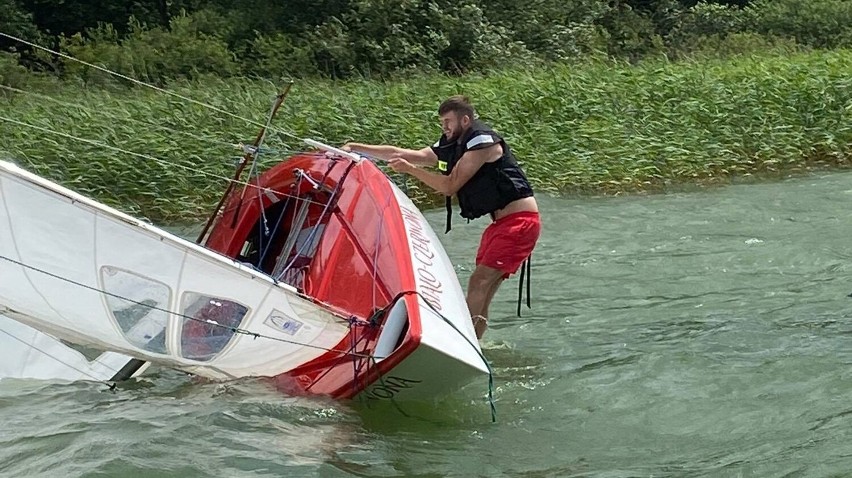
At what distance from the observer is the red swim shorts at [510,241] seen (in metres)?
5.87

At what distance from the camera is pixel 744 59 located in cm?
1585

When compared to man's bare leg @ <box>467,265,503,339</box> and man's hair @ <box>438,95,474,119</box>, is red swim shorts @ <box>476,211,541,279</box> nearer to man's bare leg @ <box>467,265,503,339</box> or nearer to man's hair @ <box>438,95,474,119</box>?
man's bare leg @ <box>467,265,503,339</box>

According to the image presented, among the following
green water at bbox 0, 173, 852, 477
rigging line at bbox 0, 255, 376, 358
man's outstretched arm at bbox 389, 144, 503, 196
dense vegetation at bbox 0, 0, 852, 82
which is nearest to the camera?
green water at bbox 0, 173, 852, 477

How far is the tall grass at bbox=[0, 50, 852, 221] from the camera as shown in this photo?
10.8 m

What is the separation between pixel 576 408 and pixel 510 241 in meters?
1.20

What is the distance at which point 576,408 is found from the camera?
4.90 metres

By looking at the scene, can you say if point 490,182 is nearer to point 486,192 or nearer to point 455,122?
point 486,192

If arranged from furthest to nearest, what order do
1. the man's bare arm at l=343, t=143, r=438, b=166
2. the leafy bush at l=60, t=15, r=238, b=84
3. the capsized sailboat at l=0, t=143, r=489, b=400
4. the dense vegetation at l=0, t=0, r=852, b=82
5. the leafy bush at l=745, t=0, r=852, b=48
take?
the leafy bush at l=745, t=0, r=852, b=48 < the leafy bush at l=60, t=15, r=238, b=84 < the dense vegetation at l=0, t=0, r=852, b=82 < the man's bare arm at l=343, t=143, r=438, b=166 < the capsized sailboat at l=0, t=143, r=489, b=400

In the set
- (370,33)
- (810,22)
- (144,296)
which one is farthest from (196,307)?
(810,22)

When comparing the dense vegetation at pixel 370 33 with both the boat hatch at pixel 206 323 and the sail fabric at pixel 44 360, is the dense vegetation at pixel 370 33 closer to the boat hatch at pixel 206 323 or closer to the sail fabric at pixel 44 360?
the sail fabric at pixel 44 360

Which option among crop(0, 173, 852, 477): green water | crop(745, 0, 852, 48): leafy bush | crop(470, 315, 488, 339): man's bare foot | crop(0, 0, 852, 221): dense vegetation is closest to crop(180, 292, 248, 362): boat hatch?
crop(0, 173, 852, 477): green water

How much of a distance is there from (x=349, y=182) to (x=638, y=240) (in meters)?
3.17

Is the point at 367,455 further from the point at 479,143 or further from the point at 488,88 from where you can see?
the point at 488,88

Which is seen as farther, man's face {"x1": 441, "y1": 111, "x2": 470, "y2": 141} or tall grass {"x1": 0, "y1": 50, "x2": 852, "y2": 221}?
tall grass {"x1": 0, "y1": 50, "x2": 852, "y2": 221}
